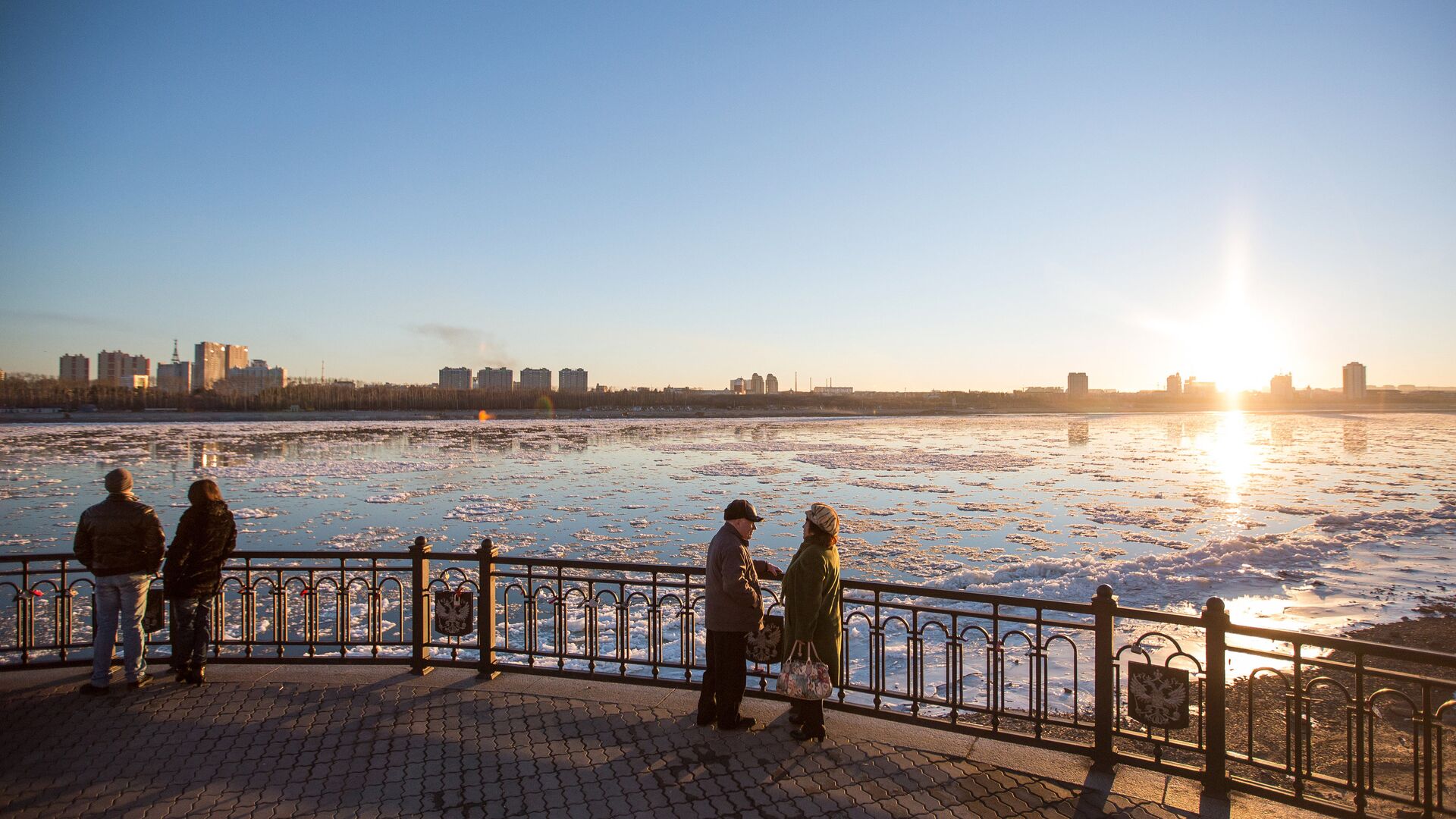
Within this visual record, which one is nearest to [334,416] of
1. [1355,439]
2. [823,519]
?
[823,519]

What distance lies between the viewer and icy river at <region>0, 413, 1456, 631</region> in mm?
13797

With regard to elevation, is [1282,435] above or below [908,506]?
above

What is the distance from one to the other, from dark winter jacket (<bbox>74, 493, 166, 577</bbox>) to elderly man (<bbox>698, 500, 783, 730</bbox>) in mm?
4713

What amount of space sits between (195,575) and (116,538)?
662 mm

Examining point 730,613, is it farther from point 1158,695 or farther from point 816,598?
point 1158,695

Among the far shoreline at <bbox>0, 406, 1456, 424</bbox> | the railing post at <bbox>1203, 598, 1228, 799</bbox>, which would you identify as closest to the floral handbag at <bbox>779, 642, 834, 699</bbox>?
the railing post at <bbox>1203, 598, 1228, 799</bbox>

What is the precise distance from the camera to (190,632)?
6.65 meters

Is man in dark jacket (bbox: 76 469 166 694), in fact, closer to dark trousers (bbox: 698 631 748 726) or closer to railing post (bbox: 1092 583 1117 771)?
dark trousers (bbox: 698 631 748 726)

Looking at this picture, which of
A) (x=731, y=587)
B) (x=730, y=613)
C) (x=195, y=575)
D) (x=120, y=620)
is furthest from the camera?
(x=195, y=575)

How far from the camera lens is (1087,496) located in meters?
24.9

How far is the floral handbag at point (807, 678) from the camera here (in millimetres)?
5254

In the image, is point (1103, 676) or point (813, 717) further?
point (813, 717)

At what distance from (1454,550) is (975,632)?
13.6m

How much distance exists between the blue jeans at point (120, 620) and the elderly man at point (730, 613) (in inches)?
195
